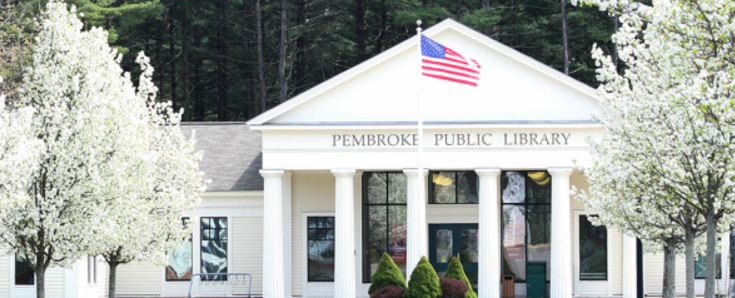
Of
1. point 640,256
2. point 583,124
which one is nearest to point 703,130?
point 583,124

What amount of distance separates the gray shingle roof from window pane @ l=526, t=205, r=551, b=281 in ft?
29.1

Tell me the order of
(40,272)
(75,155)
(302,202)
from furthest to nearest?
1. (302,202)
2. (40,272)
3. (75,155)

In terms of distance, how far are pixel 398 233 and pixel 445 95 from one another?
5430mm

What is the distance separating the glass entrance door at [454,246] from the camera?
3188cm

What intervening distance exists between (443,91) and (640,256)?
8.01 meters

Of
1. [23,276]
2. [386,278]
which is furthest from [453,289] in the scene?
[23,276]

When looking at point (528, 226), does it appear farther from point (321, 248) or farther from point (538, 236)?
point (321, 248)

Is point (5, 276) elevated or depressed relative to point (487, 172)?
depressed

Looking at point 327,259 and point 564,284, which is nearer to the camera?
point 564,284

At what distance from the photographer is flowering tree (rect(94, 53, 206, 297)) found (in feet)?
71.8

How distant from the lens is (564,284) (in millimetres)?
28188

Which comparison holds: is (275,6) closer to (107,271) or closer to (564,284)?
(107,271)

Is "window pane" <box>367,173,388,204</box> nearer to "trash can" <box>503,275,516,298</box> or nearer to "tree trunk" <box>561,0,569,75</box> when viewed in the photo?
"trash can" <box>503,275,516,298</box>

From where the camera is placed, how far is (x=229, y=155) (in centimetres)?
3416
